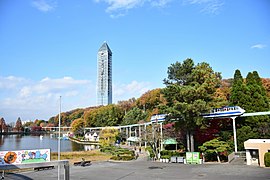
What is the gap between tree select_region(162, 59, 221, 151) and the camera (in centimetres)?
2722

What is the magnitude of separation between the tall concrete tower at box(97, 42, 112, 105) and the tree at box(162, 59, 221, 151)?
405 ft

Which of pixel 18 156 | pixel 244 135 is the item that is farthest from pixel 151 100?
pixel 18 156

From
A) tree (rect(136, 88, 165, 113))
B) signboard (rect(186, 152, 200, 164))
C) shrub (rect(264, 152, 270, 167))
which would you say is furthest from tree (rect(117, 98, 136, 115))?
shrub (rect(264, 152, 270, 167))

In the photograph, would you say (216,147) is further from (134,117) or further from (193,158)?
(134,117)

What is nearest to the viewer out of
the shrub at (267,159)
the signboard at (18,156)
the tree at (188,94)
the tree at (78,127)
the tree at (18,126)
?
the signboard at (18,156)

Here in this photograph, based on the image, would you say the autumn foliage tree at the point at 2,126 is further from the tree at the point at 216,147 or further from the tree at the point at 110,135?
the tree at the point at 216,147

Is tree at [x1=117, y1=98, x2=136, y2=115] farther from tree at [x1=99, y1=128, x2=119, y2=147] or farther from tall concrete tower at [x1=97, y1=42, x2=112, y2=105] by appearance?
tall concrete tower at [x1=97, y1=42, x2=112, y2=105]

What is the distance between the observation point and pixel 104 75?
6634 inches

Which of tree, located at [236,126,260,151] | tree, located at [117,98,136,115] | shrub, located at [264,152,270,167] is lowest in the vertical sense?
shrub, located at [264,152,270,167]

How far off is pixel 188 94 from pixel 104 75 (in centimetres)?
14363

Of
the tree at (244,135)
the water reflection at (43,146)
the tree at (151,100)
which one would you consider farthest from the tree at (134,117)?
the tree at (244,135)

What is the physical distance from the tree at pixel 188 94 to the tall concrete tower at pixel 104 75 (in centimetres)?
12330

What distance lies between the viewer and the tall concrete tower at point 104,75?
15425 centimetres

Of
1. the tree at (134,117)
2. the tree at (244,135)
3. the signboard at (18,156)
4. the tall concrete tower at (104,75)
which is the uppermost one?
the tall concrete tower at (104,75)
